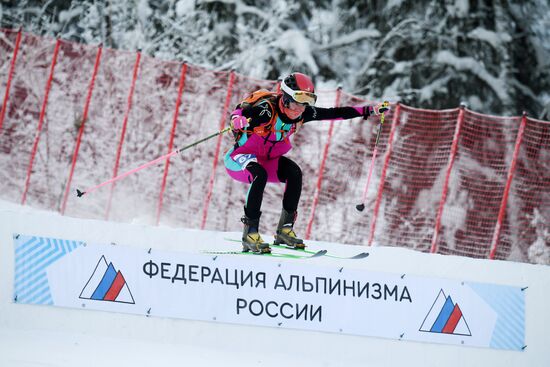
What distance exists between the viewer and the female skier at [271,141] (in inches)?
187

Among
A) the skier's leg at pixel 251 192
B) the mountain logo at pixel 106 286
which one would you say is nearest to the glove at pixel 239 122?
the skier's leg at pixel 251 192

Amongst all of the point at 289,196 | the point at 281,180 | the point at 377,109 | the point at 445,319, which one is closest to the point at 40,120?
the point at 281,180

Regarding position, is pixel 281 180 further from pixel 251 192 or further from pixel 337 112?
pixel 337 112

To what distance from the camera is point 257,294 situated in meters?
4.41

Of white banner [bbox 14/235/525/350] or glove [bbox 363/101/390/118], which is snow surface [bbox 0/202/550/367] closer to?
white banner [bbox 14/235/525/350]

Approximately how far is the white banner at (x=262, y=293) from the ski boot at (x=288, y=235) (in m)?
0.51

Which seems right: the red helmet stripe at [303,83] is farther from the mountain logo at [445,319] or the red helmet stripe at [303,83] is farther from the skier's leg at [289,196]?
the mountain logo at [445,319]

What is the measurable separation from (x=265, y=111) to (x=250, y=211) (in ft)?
2.61

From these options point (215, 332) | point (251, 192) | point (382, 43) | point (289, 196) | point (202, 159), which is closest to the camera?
point (215, 332)

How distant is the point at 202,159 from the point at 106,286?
5.73 m

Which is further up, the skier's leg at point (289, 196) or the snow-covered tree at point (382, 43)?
the snow-covered tree at point (382, 43)

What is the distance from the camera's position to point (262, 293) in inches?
174

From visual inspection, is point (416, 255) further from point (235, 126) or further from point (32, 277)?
point (32, 277)

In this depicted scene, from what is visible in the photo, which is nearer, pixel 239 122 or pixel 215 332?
pixel 215 332
